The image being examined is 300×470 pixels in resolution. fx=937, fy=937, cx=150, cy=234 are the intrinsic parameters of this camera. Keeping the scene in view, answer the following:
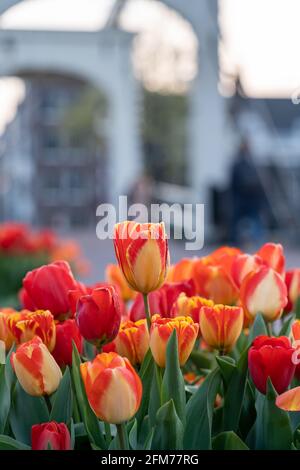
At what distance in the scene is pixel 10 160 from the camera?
49.6 meters

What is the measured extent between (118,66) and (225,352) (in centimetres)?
→ 1623

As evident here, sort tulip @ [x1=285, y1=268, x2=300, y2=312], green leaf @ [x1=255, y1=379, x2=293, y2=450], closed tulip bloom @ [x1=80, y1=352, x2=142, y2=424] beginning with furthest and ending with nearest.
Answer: tulip @ [x1=285, y1=268, x2=300, y2=312]
green leaf @ [x1=255, y1=379, x2=293, y2=450]
closed tulip bloom @ [x1=80, y1=352, x2=142, y2=424]

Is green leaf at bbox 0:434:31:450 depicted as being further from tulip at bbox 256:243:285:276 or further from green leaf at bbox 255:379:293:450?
tulip at bbox 256:243:285:276

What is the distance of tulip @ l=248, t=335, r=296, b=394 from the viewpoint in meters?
1.10

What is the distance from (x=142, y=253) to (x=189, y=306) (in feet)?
0.68

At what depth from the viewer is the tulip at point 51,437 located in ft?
3.30

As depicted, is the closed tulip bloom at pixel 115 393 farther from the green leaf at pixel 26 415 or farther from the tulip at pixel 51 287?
the tulip at pixel 51 287

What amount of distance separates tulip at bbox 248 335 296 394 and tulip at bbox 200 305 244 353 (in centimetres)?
12

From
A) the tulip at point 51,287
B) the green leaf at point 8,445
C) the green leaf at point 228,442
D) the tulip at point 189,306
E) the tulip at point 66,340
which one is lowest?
the green leaf at point 228,442

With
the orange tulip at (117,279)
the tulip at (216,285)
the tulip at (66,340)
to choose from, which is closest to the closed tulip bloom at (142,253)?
the tulip at (66,340)

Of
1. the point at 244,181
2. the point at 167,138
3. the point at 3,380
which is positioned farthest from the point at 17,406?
the point at 167,138

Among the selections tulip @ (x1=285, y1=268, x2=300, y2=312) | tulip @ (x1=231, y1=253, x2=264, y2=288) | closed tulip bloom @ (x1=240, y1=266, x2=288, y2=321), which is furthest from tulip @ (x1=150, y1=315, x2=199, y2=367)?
tulip @ (x1=285, y1=268, x2=300, y2=312)

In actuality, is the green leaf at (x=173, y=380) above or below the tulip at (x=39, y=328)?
below
